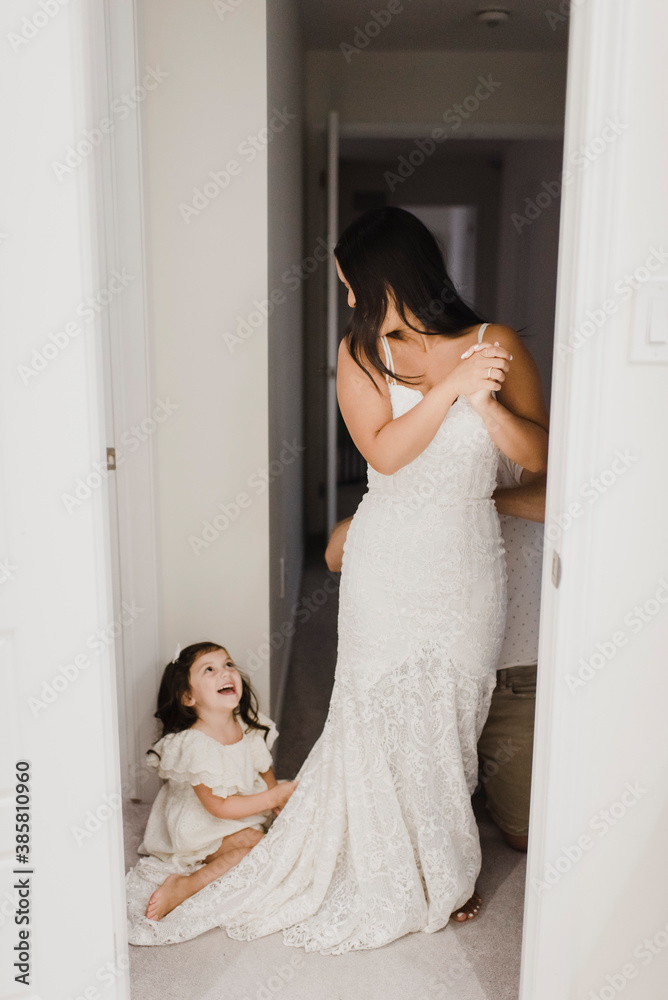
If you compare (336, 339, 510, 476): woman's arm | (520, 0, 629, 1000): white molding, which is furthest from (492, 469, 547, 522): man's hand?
(520, 0, 629, 1000): white molding

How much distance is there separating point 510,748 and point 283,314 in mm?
1539

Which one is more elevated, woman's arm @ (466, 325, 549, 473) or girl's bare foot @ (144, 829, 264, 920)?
woman's arm @ (466, 325, 549, 473)

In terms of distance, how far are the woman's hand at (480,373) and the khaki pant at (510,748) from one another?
2.90 ft

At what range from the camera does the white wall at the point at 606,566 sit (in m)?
1.11

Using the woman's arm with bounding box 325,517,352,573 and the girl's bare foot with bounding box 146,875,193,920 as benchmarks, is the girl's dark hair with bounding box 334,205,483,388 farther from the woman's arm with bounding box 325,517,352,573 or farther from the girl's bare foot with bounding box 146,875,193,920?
the girl's bare foot with bounding box 146,875,193,920

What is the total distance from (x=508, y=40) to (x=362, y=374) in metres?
2.79

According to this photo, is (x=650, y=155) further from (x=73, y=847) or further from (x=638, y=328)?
(x=73, y=847)

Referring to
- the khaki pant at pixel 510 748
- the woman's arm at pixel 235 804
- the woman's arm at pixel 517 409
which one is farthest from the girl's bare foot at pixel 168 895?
the woman's arm at pixel 517 409

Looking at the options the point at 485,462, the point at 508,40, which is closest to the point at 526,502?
the point at 485,462

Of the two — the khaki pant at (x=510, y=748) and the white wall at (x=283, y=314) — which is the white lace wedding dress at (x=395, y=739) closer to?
the khaki pant at (x=510, y=748)

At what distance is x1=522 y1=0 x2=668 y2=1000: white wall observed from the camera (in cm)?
111

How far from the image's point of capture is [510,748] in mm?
2141

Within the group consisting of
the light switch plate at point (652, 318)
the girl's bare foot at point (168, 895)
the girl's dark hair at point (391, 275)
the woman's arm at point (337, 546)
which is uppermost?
the girl's dark hair at point (391, 275)

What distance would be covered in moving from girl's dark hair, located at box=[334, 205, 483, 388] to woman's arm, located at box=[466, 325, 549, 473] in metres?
0.13
